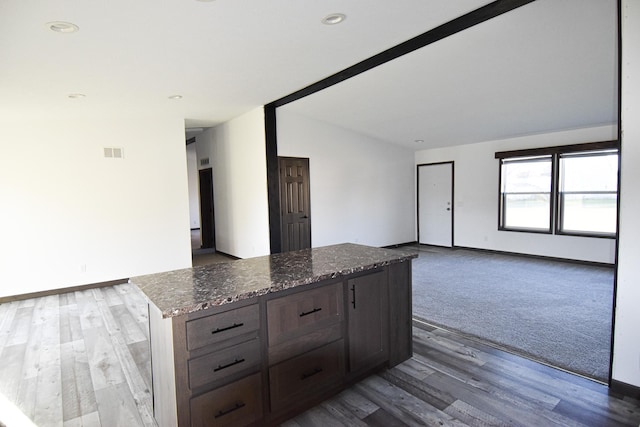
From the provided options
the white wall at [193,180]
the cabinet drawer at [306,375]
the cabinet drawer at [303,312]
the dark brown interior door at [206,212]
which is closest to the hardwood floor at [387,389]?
the cabinet drawer at [306,375]

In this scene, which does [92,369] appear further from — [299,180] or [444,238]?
[444,238]

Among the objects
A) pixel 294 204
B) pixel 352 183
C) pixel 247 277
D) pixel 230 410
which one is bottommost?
pixel 230 410

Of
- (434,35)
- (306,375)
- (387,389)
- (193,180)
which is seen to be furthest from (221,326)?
(193,180)

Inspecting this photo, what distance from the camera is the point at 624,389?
2.22 meters

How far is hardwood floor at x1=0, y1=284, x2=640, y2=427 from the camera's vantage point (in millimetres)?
2088

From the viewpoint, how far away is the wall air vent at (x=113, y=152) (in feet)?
17.0

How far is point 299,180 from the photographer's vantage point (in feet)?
20.5

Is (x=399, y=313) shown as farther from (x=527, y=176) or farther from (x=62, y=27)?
(x=527, y=176)

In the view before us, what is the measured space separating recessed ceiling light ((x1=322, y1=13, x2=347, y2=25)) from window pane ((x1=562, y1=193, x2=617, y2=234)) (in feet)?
17.7

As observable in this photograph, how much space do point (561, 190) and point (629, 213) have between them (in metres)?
4.64

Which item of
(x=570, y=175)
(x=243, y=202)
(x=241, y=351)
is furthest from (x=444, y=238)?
(x=241, y=351)

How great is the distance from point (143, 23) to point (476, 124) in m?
5.25

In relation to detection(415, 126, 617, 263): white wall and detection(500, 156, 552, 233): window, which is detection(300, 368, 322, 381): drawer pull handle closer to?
detection(415, 126, 617, 263): white wall

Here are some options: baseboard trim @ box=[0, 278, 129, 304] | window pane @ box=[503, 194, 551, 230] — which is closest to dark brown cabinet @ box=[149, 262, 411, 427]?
baseboard trim @ box=[0, 278, 129, 304]
